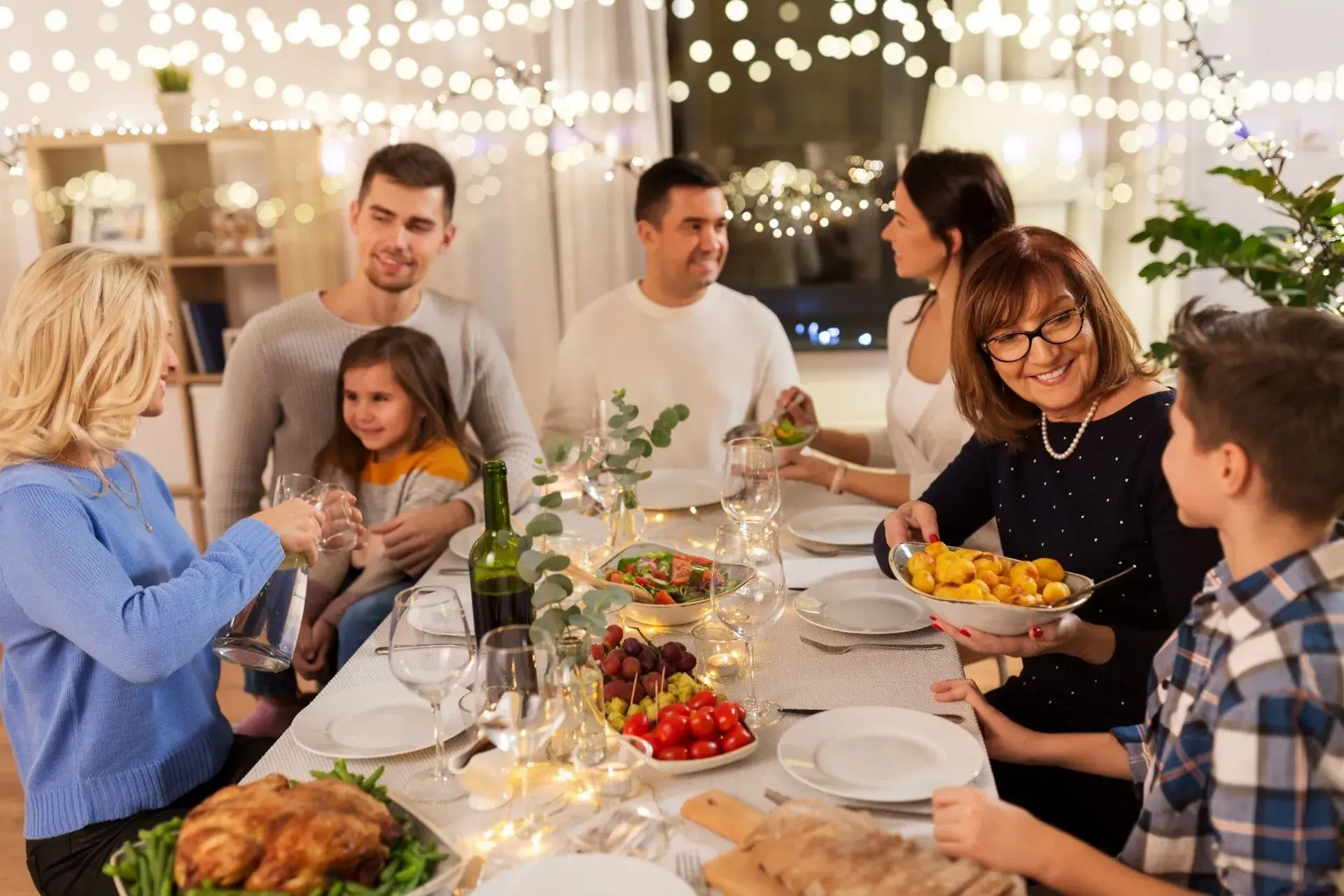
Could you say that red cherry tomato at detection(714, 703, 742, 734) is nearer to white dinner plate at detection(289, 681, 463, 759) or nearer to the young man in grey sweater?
white dinner plate at detection(289, 681, 463, 759)

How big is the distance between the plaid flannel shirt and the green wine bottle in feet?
2.65

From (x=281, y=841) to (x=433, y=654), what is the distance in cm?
27

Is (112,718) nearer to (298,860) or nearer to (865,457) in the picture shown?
(298,860)

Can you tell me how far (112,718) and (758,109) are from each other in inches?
120

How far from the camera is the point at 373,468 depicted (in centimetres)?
259

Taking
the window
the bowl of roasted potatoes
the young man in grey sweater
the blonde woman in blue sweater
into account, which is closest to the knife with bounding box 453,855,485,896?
the blonde woman in blue sweater

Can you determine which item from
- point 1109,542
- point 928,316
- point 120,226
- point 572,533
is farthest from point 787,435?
point 120,226

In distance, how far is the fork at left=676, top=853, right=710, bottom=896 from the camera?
41.0 inches

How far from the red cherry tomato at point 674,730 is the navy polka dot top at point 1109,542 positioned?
2.17 feet

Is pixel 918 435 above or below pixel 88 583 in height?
below

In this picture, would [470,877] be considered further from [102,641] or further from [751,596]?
[102,641]

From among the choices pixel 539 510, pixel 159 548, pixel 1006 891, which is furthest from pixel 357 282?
pixel 1006 891

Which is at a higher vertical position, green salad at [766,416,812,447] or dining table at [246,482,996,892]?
green salad at [766,416,812,447]

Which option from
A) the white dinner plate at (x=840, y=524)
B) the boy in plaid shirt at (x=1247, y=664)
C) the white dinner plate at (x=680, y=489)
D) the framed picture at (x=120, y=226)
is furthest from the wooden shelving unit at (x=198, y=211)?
the boy in plaid shirt at (x=1247, y=664)
